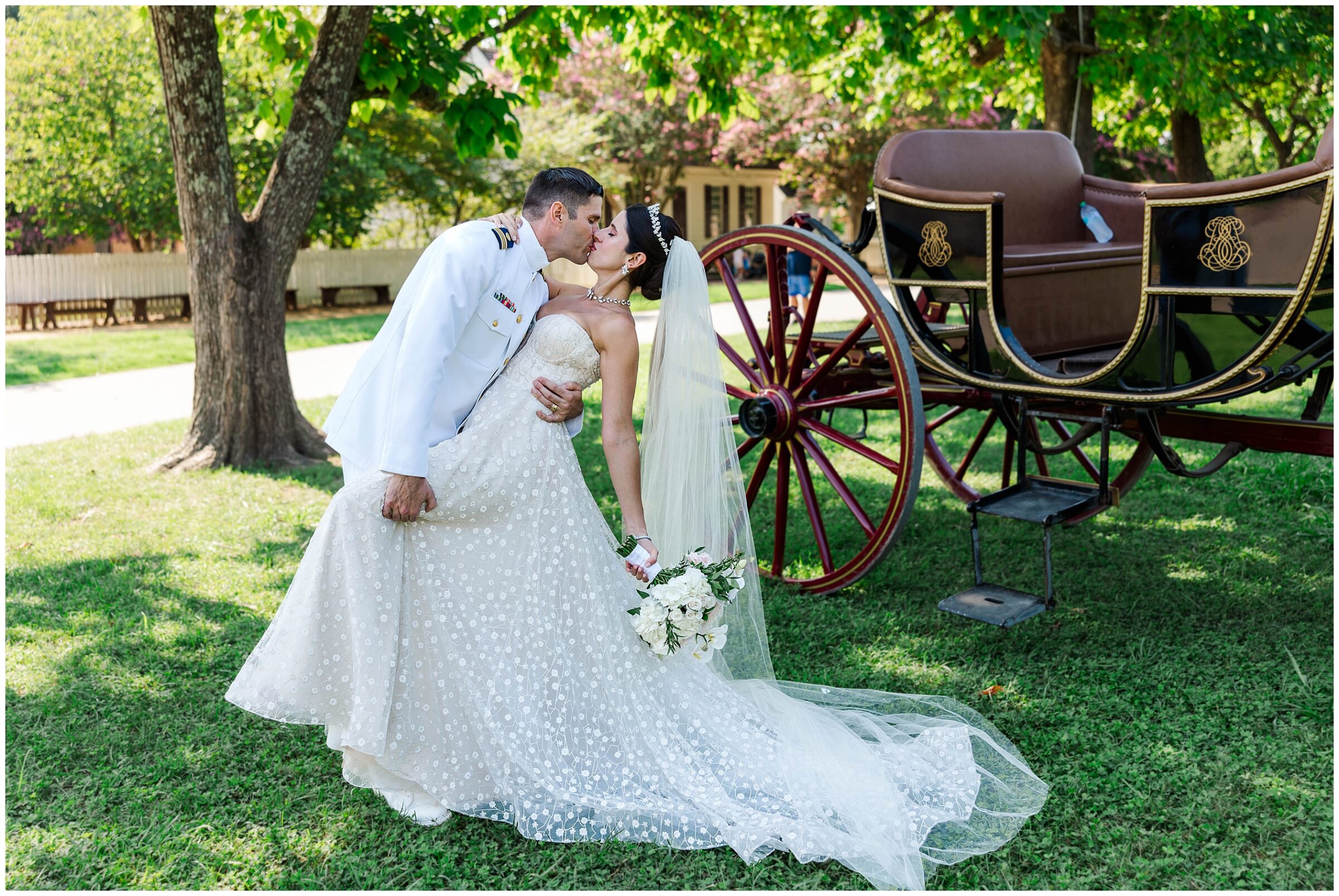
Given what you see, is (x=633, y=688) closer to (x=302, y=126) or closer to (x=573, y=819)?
(x=573, y=819)

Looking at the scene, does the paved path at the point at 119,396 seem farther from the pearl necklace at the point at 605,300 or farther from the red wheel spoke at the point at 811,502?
the pearl necklace at the point at 605,300

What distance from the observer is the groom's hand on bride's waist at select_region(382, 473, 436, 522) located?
280 cm

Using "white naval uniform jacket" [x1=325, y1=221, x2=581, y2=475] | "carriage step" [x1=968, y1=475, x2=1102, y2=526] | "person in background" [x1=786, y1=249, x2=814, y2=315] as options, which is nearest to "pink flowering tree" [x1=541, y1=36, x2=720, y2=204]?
"person in background" [x1=786, y1=249, x2=814, y2=315]

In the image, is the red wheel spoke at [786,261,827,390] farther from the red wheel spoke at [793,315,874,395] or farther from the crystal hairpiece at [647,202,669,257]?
the crystal hairpiece at [647,202,669,257]

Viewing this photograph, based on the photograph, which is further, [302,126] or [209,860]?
[302,126]

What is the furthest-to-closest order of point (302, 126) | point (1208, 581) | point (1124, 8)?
point (1124, 8), point (302, 126), point (1208, 581)

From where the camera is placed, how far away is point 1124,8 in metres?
9.45

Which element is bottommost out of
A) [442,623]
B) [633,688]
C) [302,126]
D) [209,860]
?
[209,860]

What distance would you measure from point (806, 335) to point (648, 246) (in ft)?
5.07

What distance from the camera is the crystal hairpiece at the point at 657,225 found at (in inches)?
127

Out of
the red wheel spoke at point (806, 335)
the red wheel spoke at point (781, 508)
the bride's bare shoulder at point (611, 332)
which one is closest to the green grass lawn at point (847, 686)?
the red wheel spoke at point (781, 508)

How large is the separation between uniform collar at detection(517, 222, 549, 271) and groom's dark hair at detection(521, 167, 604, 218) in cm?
4

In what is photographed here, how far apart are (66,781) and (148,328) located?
13739 mm

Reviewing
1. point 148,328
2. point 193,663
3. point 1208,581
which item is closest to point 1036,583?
point 1208,581
